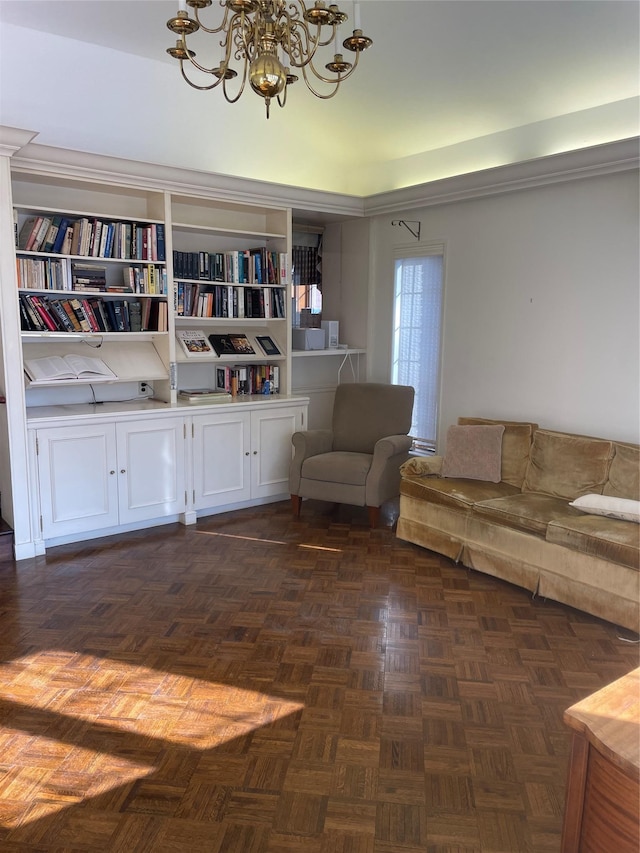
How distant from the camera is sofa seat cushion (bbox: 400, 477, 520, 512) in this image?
3902 millimetres

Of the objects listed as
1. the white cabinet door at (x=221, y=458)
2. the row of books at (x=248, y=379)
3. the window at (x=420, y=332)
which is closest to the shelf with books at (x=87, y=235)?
the row of books at (x=248, y=379)

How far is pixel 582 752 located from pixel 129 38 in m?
4.60

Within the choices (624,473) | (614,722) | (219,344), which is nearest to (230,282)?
(219,344)

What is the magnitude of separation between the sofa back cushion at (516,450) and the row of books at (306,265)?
8.50 feet

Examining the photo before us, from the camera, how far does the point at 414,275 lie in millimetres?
5344

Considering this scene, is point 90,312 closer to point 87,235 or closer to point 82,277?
point 82,277

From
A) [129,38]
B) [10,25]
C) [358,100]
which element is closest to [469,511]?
[358,100]

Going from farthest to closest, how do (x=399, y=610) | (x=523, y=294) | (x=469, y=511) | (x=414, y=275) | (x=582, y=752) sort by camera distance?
(x=414, y=275) → (x=523, y=294) → (x=469, y=511) → (x=399, y=610) → (x=582, y=752)

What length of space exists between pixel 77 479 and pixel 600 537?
303 cm

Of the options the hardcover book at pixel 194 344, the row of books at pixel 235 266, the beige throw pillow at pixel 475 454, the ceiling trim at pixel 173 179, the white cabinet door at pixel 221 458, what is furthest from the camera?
the hardcover book at pixel 194 344

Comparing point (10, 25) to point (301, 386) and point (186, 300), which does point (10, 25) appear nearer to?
point (186, 300)

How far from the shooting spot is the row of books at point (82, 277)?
13.0ft

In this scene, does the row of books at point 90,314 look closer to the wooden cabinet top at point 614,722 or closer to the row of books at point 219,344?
the row of books at point 219,344

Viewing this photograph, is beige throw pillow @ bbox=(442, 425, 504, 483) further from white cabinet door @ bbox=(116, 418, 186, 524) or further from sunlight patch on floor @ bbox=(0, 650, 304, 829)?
sunlight patch on floor @ bbox=(0, 650, 304, 829)
